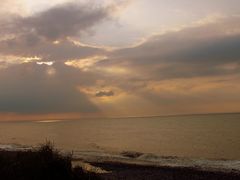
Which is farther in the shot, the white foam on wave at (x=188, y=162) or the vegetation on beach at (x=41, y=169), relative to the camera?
the white foam on wave at (x=188, y=162)

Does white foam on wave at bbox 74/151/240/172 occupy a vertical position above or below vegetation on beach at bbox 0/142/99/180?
below

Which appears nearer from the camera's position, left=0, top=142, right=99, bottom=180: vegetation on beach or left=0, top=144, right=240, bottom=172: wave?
left=0, top=142, right=99, bottom=180: vegetation on beach

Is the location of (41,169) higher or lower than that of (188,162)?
higher

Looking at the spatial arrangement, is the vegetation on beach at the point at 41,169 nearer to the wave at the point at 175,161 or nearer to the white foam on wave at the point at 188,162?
the wave at the point at 175,161

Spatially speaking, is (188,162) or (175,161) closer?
(188,162)

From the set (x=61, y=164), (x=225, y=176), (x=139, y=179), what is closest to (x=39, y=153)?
(x=61, y=164)

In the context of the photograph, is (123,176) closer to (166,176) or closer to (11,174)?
(166,176)

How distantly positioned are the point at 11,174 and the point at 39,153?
219cm

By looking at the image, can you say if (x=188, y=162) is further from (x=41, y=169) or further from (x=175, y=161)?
(x=41, y=169)

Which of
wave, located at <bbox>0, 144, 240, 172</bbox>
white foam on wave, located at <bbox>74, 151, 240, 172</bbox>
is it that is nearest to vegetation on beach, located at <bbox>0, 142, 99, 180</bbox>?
wave, located at <bbox>0, 144, 240, 172</bbox>

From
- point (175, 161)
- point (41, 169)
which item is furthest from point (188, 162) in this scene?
point (41, 169)

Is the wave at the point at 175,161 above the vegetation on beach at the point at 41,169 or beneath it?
beneath

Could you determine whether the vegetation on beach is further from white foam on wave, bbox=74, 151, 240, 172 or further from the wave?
white foam on wave, bbox=74, 151, 240, 172

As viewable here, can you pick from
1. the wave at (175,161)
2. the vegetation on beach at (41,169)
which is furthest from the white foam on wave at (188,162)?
the vegetation on beach at (41,169)
